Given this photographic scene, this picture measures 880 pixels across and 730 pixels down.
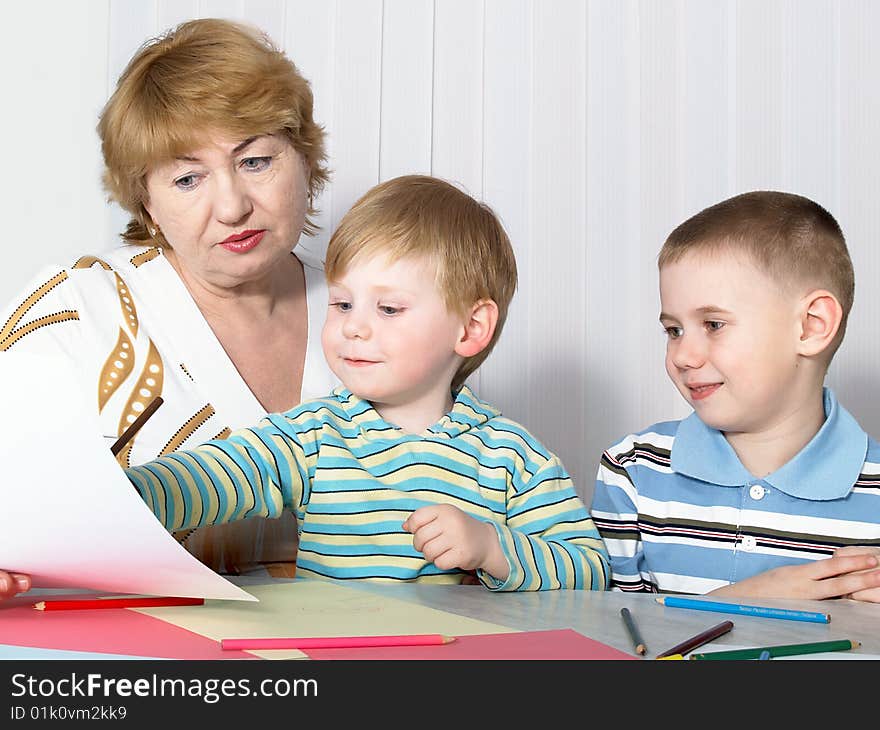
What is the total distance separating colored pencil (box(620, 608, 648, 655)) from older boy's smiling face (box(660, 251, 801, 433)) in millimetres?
549

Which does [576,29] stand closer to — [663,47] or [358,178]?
[663,47]

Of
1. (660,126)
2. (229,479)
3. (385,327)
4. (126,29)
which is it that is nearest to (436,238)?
(385,327)

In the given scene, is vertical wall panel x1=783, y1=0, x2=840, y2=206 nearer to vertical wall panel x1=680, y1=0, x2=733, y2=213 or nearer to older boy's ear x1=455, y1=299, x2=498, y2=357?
vertical wall panel x1=680, y1=0, x2=733, y2=213

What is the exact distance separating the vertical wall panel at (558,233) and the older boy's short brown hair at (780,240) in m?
0.90

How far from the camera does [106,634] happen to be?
830 mm

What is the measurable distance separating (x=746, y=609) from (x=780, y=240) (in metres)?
0.62

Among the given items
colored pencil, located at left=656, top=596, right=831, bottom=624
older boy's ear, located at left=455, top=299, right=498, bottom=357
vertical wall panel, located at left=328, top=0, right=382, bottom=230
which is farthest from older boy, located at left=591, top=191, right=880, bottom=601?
vertical wall panel, located at left=328, top=0, right=382, bottom=230

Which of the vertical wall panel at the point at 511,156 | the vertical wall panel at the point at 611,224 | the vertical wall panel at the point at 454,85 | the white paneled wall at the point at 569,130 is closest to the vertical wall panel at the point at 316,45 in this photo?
the white paneled wall at the point at 569,130

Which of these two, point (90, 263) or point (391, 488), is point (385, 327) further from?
point (90, 263)

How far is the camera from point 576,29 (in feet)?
8.02

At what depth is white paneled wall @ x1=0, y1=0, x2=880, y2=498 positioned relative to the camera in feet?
7.88

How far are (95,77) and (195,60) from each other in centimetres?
87

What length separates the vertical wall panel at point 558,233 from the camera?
2.43m

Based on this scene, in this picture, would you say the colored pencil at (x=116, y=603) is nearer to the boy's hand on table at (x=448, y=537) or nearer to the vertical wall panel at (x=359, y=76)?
the boy's hand on table at (x=448, y=537)
